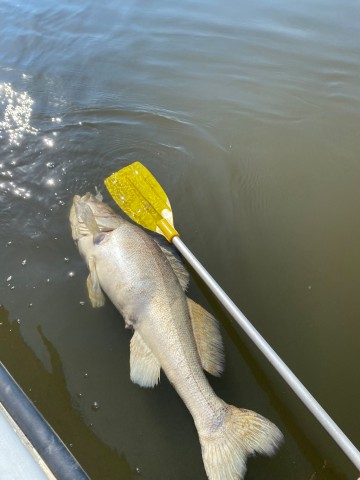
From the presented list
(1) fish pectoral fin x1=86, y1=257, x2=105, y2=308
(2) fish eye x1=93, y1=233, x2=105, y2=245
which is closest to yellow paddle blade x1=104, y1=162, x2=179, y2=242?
(2) fish eye x1=93, y1=233, x2=105, y2=245

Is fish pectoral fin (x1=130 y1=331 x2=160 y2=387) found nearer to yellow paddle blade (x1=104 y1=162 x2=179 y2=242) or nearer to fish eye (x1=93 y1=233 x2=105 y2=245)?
fish eye (x1=93 y1=233 x2=105 y2=245)

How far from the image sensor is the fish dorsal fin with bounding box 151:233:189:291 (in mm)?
3039

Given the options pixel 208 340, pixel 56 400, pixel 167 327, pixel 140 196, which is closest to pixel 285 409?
pixel 208 340

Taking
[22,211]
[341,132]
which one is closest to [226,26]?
[341,132]

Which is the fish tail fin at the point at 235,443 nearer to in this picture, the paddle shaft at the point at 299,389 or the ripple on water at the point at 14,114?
the paddle shaft at the point at 299,389

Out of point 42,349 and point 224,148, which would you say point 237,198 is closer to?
point 224,148

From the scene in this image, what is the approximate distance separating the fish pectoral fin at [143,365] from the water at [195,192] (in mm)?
165

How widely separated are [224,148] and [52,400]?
287 centimetres

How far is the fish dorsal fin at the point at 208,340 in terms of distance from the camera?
2.60 metres

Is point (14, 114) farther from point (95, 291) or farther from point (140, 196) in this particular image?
point (95, 291)

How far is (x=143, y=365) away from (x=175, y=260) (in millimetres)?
835

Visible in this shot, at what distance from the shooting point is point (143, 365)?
8.67ft

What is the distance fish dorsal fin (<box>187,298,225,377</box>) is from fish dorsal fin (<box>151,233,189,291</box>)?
0.77 ft

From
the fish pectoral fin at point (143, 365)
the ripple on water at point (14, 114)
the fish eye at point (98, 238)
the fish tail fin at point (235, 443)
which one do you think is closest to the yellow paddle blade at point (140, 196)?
the fish eye at point (98, 238)
